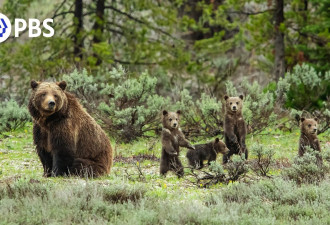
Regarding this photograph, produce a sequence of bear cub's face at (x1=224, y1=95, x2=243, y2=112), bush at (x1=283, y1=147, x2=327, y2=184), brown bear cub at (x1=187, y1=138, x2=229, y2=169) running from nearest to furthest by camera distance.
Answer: bush at (x1=283, y1=147, x2=327, y2=184) < brown bear cub at (x1=187, y1=138, x2=229, y2=169) < bear cub's face at (x1=224, y1=95, x2=243, y2=112)

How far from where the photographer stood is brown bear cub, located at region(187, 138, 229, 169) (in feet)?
34.2

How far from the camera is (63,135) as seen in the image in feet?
27.9

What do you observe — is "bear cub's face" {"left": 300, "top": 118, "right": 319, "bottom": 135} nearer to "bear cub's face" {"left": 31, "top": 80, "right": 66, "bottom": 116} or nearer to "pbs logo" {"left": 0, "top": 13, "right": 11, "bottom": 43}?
"bear cub's face" {"left": 31, "top": 80, "right": 66, "bottom": 116}

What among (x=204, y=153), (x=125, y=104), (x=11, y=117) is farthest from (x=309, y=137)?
(x=11, y=117)

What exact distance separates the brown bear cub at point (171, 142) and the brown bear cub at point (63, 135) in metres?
1.08

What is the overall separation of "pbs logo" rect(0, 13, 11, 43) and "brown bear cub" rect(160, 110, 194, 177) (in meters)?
10.5

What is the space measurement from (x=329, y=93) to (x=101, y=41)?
7.97m

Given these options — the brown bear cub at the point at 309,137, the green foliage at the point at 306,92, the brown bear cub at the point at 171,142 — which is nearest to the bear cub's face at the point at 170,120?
the brown bear cub at the point at 171,142

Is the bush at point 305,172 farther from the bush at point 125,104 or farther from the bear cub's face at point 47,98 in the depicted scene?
the bush at point 125,104

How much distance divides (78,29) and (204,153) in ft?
35.8

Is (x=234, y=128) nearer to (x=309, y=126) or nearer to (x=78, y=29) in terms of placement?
(x=309, y=126)

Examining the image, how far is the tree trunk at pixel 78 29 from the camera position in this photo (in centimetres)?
1964

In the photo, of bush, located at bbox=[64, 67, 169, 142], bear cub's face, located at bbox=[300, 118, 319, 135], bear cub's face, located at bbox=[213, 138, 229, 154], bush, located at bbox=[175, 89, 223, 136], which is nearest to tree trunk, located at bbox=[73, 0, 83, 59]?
bush, located at bbox=[64, 67, 169, 142]

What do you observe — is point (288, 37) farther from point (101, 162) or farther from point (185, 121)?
point (101, 162)
